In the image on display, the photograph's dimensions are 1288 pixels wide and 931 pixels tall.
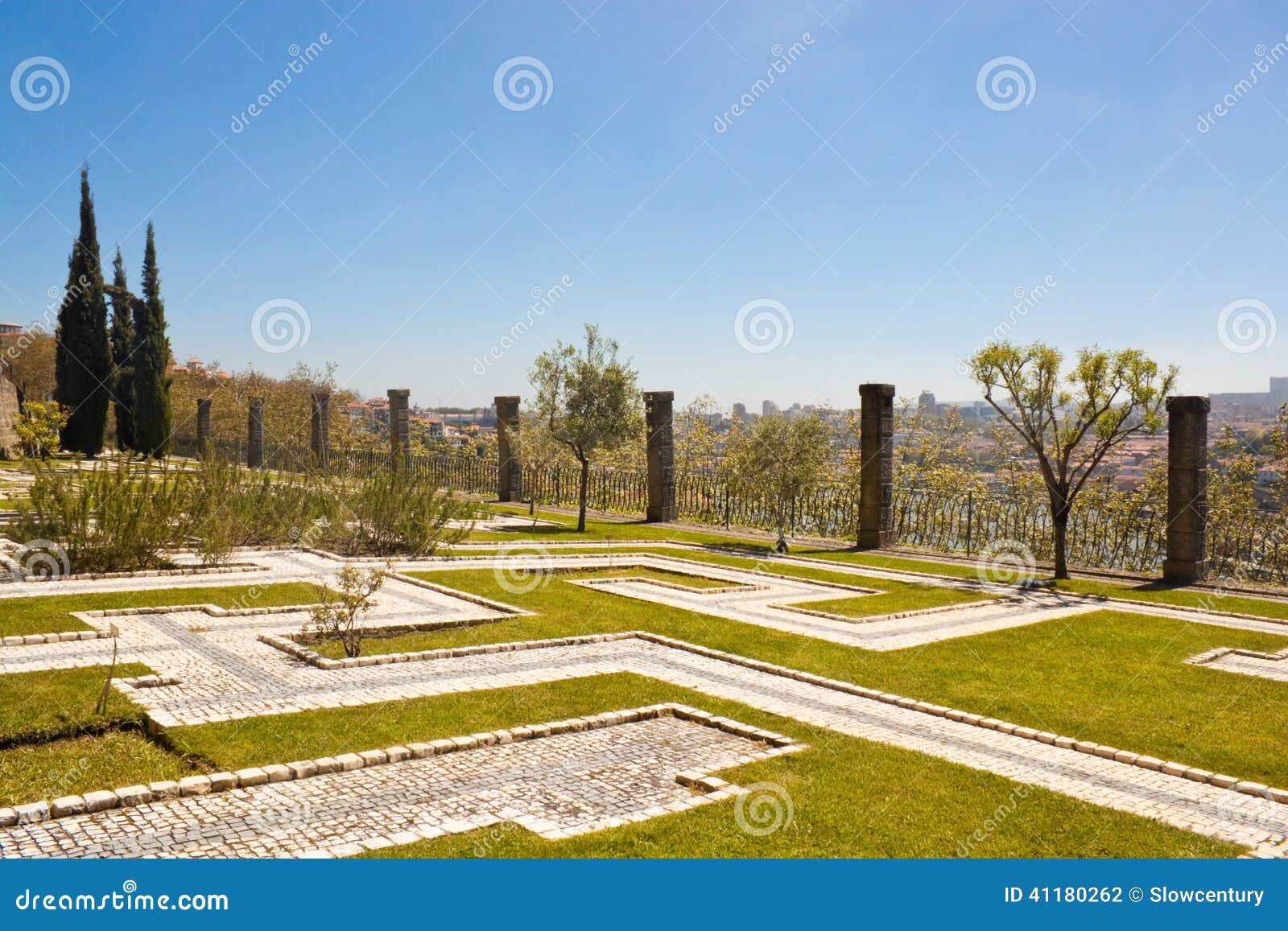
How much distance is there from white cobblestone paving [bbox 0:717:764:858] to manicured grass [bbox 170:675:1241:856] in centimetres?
22

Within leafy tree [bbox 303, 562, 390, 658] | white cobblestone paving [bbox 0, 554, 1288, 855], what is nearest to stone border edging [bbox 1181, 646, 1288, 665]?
white cobblestone paving [bbox 0, 554, 1288, 855]

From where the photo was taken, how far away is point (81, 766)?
459 centimetres

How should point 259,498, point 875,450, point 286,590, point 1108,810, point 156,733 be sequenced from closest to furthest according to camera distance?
point 1108,810
point 156,733
point 286,590
point 259,498
point 875,450

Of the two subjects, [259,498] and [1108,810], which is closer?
[1108,810]

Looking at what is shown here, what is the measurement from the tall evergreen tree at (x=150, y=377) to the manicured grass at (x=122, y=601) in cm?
2510

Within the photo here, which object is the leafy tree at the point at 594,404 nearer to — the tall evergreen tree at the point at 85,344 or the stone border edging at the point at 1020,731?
the stone border edging at the point at 1020,731

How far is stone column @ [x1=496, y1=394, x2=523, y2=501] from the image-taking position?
2117 cm

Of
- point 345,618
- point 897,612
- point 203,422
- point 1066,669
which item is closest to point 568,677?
point 345,618

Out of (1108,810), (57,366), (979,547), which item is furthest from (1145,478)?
(57,366)

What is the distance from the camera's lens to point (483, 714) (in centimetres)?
566

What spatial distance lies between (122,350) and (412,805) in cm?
3373

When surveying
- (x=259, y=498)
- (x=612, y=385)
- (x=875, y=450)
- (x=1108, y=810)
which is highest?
(x=612, y=385)

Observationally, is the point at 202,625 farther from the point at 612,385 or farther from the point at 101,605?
the point at 612,385

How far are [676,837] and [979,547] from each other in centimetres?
1188
